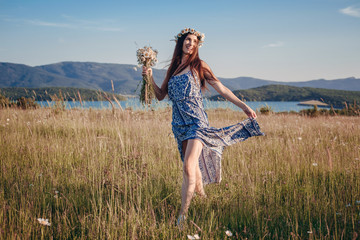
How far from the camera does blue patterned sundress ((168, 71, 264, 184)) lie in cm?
283

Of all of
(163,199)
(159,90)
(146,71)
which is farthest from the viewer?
(159,90)

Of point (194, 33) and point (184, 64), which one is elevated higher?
point (194, 33)

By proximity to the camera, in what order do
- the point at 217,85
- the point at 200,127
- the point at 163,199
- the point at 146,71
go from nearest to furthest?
the point at 163,199
the point at 200,127
the point at 217,85
the point at 146,71

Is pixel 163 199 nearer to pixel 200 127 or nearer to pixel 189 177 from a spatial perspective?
pixel 189 177

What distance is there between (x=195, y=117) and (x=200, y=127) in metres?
0.15

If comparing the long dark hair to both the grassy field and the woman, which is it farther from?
the grassy field

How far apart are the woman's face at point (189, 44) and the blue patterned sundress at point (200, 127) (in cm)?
32

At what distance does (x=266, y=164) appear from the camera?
13.3 feet

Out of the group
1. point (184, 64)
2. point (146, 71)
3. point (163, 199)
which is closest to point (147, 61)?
point (146, 71)

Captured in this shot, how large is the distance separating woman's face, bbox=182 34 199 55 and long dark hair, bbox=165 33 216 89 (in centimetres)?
4

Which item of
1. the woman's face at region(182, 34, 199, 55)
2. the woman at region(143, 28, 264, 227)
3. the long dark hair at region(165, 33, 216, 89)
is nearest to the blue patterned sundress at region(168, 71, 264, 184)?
the woman at region(143, 28, 264, 227)

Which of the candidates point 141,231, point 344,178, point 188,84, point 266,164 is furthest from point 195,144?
point 344,178

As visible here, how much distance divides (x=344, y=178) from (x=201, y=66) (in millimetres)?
2409

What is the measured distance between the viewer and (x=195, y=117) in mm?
2898
